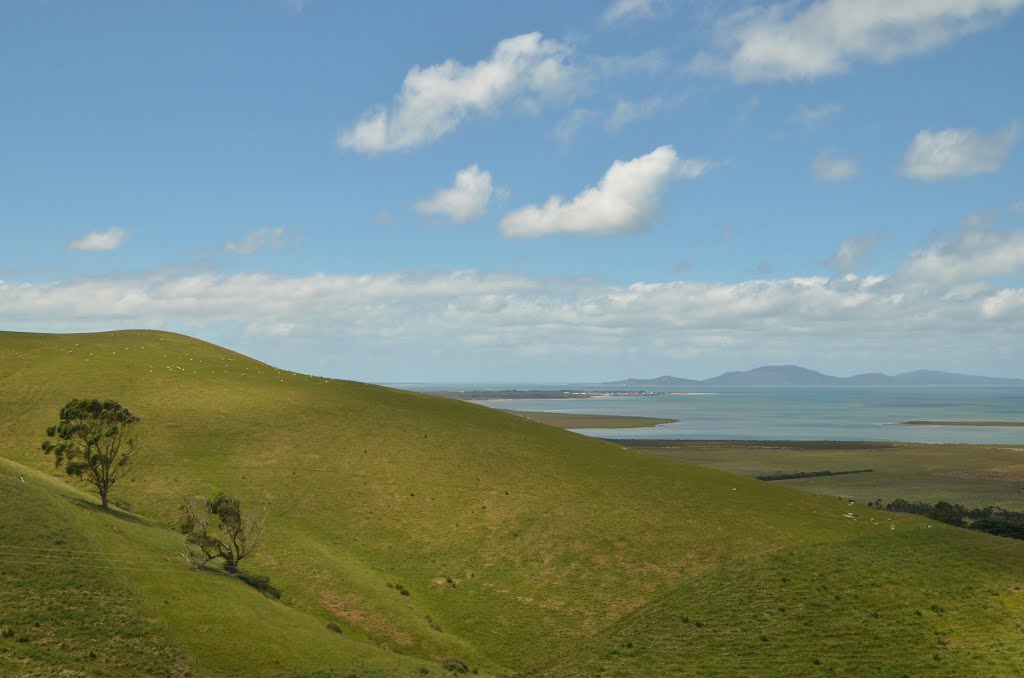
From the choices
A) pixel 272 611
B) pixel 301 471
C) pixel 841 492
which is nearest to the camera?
pixel 272 611

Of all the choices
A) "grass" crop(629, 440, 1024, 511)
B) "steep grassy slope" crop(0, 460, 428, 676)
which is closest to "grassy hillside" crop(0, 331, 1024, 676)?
"steep grassy slope" crop(0, 460, 428, 676)

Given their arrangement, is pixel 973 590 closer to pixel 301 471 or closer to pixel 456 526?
pixel 456 526

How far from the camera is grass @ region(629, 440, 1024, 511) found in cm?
12331

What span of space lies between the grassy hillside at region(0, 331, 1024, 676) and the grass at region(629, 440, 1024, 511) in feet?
197

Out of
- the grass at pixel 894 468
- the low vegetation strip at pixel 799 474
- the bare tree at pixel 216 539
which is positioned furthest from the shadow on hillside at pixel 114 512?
the low vegetation strip at pixel 799 474

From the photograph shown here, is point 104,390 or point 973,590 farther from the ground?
point 104,390

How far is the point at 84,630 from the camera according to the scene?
34.2m

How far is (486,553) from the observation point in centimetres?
5956

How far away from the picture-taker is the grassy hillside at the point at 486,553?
42.0m

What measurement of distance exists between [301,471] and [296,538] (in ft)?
46.7

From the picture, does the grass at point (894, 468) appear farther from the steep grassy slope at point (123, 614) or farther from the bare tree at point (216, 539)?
the steep grassy slope at point (123, 614)

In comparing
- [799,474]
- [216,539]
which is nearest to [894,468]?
[799,474]

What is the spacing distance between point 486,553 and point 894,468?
5189 inches

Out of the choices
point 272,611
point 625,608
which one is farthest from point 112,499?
point 625,608
